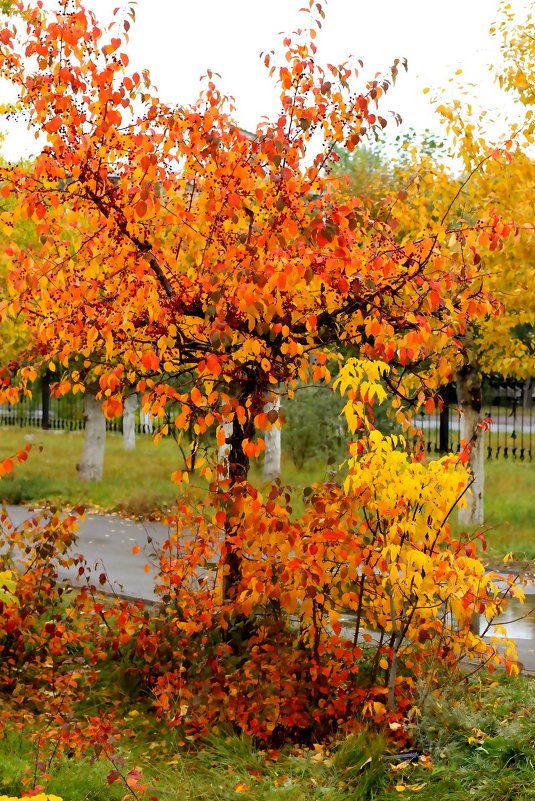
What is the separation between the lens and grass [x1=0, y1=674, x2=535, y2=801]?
17.5 ft

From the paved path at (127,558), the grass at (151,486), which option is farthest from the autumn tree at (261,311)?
the grass at (151,486)

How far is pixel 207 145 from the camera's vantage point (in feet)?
23.3

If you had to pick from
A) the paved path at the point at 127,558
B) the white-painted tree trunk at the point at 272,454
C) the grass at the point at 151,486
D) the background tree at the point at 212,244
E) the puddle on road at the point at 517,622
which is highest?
the background tree at the point at 212,244

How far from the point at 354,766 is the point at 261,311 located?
2.73m

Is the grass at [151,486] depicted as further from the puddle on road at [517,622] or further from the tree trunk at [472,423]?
the puddle on road at [517,622]

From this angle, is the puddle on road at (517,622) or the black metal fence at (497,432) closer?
the puddle on road at (517,622)

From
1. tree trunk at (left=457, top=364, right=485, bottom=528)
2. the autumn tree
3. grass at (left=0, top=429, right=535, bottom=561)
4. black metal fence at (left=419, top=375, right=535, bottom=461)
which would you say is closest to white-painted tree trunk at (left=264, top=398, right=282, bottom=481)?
grass at (left=0, top=429, right=535, bottom=561)

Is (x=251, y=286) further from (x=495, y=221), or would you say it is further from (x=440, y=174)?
(x=440, y=174)

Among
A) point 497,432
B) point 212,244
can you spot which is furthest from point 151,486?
point 212,244

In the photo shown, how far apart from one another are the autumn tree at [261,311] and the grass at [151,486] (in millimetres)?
5033

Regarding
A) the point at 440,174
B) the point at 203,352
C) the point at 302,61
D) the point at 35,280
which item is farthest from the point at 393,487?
the point at 440,174

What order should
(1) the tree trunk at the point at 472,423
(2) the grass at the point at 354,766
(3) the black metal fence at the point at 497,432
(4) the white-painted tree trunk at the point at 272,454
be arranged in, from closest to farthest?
(2) the grass at the point at 354,766
(1) the tree trunk at the point at 472,423
(4) the white-painted tree trunk at the point at 272,454
(3) the black metal fence at the point at 497,432

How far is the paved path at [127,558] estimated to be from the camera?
9.05m

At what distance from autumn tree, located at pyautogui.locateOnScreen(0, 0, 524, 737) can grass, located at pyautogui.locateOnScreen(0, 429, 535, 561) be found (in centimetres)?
503
